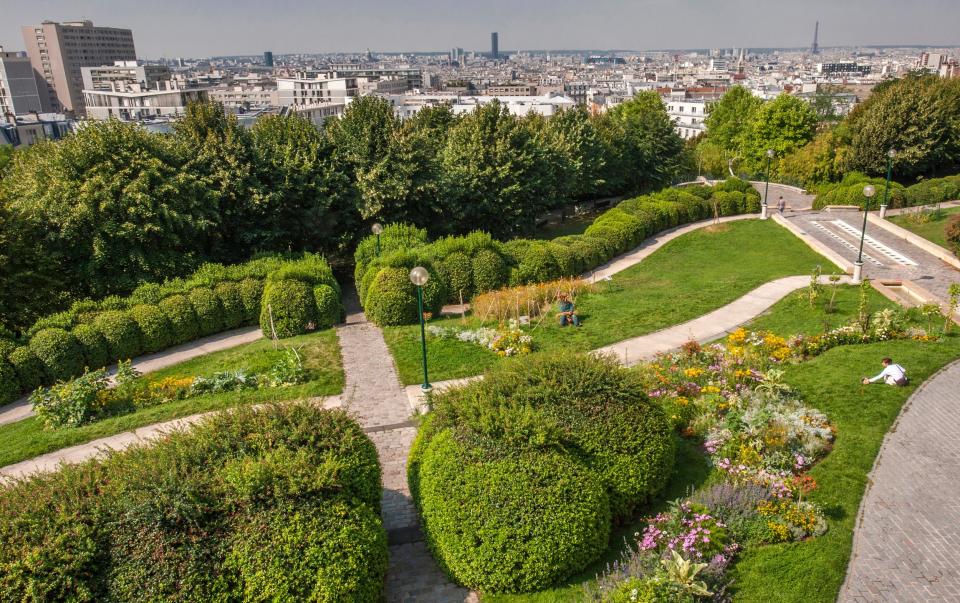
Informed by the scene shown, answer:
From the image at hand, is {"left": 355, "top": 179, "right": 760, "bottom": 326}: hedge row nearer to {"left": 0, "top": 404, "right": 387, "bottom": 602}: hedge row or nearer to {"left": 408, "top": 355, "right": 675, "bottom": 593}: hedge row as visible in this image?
{"left": 408, "top": 355, "right": 675, "bottom": 593}: hedge row

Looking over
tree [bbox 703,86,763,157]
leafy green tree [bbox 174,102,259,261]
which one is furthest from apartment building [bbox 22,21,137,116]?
leafy green tree [bbox 174,102,259,261]

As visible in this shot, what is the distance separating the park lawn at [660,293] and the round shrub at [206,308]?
18.3ft

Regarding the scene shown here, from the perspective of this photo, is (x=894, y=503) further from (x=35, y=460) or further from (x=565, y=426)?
(x=35, y=460)

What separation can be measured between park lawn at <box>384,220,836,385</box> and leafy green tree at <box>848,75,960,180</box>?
11.2 meters

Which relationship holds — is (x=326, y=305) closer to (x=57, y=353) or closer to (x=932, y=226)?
(x=57, y=353)

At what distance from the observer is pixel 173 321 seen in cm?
1816

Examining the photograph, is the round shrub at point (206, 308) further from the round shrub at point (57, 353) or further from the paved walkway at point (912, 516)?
the paved walkway at point (912, 516)

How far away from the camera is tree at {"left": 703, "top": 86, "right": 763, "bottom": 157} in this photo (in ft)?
174

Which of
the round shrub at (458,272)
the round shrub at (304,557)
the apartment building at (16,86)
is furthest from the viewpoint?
the apartment building at (16,86)

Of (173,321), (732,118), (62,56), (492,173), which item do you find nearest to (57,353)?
(173,321)

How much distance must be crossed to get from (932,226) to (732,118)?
103 feet

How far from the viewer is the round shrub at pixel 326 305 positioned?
18.2 m

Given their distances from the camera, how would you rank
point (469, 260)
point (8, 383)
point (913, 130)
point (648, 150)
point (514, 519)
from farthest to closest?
point (648, 150) → point (913, 130) → point (469, 260) → point (8, 383) → point (514, 519)

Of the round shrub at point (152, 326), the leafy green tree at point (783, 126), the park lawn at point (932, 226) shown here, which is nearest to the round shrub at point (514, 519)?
the round shrub at point (152, 326)
